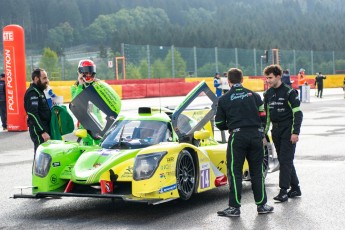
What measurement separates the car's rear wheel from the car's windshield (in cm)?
46

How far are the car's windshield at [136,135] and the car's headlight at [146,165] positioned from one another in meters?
0.66

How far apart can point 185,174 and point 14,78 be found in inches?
536

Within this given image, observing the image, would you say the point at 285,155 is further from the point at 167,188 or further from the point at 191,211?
the point at 167,188

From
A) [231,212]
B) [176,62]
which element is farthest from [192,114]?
[176,62]

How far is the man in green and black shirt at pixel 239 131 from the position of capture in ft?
26.0

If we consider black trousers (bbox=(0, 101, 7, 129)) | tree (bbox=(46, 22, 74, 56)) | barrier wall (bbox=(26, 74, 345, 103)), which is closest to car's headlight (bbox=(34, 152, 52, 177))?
black trousers (bbox=(0, 101, 7, 129))

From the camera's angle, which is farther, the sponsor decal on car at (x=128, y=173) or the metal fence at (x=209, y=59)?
the metal fence at (x=209, y=59)

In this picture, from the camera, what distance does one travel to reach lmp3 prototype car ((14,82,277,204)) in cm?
799

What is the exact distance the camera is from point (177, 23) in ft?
511

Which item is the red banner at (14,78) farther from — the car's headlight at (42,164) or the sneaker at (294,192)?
the sneaker at (294,192)

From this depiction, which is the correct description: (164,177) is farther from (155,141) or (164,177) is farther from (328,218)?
(328,218)

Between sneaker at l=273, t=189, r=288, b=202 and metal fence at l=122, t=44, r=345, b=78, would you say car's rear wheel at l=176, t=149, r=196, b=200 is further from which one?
metal fence at l=122, t=44, r=345, b=78

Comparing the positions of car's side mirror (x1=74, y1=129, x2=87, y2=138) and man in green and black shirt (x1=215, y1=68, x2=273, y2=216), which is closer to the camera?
man in green and black shirt (x1=215, y1=68, x2=273, y2=216)

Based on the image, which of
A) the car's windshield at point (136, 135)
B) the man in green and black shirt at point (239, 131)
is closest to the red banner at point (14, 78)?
the car's windshield at point (136, 135)
